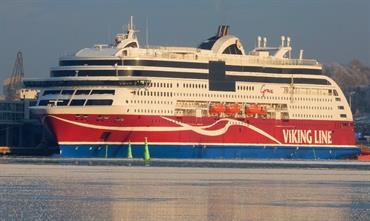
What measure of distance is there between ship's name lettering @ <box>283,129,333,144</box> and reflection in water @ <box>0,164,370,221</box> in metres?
51.8

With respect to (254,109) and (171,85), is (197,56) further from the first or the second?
(254,109)

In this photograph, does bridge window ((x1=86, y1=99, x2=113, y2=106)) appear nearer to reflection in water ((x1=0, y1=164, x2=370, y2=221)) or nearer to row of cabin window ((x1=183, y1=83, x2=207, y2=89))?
row of cabin window ((x1=183, y1=83, x2=207, y2=89))

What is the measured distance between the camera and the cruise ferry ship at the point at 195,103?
11406 centimetres

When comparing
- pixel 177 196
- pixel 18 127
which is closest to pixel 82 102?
pixel 18 127

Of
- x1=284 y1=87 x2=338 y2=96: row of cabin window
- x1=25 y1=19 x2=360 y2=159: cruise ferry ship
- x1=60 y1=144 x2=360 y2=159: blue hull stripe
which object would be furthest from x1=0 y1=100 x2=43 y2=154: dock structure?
x1=284 y1=87 x2=338 y2=96: row of cabin window

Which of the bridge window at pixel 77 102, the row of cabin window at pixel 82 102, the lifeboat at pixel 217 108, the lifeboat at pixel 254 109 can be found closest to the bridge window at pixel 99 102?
the row of cabin window at pixel 82 102

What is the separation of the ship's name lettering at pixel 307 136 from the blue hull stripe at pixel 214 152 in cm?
67

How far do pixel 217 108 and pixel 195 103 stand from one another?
2238 millimetres

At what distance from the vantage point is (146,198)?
50.0 metres

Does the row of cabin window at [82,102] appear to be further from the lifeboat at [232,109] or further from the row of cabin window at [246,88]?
the row of cabin window at [246,88]

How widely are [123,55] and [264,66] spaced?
1585 cm

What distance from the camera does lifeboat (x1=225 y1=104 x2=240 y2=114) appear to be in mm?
121688

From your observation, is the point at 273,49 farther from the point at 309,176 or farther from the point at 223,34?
the point at 309,176

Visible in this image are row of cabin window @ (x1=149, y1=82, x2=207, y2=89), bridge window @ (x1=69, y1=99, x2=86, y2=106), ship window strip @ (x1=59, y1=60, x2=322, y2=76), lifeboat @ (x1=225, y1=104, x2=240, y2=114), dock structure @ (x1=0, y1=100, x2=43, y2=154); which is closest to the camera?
bridge window @ (x1=69, y1=99, x2=86, y2=106)
